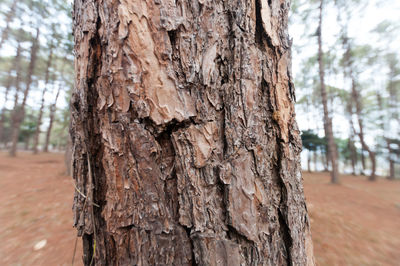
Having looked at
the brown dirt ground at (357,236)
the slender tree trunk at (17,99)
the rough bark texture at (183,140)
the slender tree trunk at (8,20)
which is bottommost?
the brown dirt ground at (357,236)

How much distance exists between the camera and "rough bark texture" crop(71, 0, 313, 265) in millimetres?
618

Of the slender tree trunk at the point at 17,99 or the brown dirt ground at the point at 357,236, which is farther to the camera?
the slender tree trunk at the point at 17,99

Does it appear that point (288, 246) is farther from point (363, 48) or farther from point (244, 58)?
point (363, 48)

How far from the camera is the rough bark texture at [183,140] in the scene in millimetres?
618

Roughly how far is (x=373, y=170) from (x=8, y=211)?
13.7 metres

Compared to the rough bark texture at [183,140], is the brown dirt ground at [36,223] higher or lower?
lower

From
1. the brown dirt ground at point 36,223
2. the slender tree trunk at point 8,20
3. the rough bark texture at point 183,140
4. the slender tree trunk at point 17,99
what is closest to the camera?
the rough bark texture at point 183,140

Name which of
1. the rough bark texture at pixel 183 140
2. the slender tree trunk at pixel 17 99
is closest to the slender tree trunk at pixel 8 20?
the slender tree trunk at pixel 17 99

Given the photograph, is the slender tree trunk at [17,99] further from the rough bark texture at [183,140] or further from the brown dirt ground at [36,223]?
the rough bark texture at [183,140]

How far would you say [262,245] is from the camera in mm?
622

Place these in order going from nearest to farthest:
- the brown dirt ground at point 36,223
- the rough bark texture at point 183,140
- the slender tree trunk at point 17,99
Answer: the rough bark texture at point 183,140
the brown dirt ground at point 36,223
the slender tree trunk at point 17,99

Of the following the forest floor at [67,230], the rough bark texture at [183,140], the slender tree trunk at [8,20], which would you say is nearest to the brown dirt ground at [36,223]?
the forest floor at [67,230]

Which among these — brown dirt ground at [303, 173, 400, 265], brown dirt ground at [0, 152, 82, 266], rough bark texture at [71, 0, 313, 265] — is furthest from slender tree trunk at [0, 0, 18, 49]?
brown dirt ground at [303, 173, 400, 265]

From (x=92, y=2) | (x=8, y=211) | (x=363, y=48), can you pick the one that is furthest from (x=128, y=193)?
(x=363, y=48)
